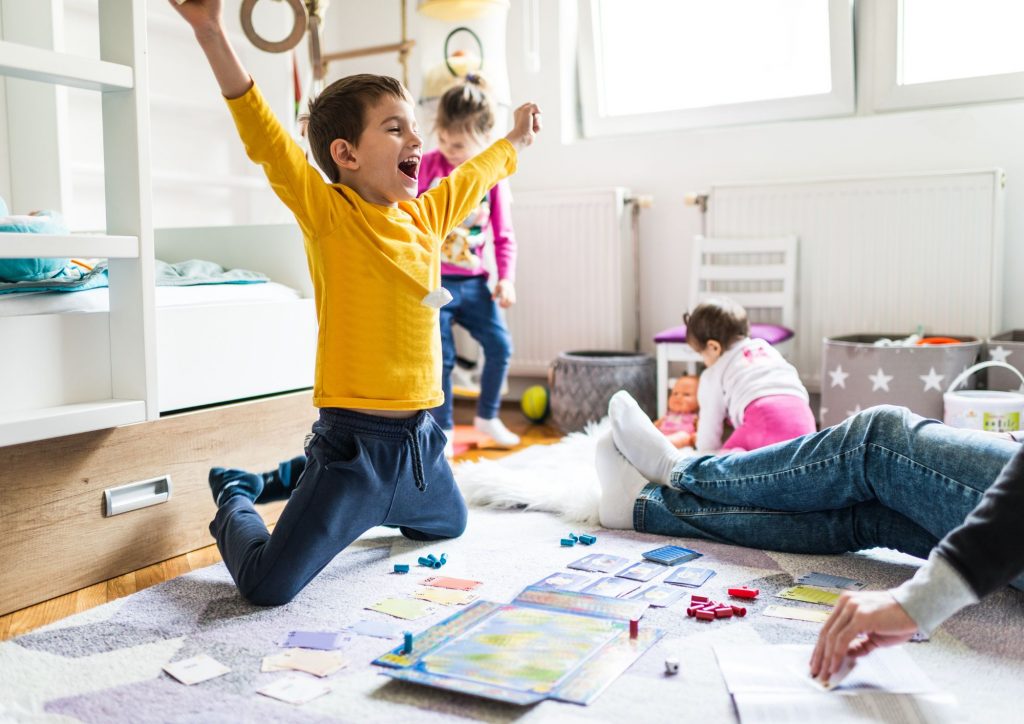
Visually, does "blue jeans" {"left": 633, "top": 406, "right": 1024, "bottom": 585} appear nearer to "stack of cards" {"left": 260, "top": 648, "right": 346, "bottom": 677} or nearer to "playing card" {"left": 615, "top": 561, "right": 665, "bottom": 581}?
"playing card" {"left": 615, "top": 561, "right": 665, "bottom": 581}

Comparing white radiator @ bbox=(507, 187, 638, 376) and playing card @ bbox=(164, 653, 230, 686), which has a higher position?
white radiator @ bbox=(507, 187, 638, 376)

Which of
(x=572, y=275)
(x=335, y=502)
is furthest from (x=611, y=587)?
(x=572, y=275)

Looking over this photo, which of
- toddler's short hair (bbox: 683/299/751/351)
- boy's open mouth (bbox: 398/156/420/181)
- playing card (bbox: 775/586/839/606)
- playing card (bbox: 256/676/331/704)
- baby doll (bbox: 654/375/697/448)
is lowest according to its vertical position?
playing card (bbox: 256/676/331/704)

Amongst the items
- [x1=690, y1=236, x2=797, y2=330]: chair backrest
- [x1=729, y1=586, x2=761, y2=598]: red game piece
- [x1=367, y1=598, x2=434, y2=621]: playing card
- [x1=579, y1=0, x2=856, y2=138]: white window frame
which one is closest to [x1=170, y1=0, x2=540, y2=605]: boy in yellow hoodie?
[x1=367, y1=598, x2=434, y2=621]: playing card

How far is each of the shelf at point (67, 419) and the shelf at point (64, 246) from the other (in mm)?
219

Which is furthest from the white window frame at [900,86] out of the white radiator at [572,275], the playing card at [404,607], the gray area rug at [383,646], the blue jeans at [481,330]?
the playing card at [404,607]

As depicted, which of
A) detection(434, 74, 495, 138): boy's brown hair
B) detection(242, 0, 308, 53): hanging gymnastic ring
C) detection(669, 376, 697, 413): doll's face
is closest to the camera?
detection(242, 0, 308, 53): hanging gymnastic ring

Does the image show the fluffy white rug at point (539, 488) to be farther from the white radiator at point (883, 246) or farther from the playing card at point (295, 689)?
the white radiator at point (883, 246)

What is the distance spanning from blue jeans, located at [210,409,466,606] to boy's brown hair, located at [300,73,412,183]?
1.36ft

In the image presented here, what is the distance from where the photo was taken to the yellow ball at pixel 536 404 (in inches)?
123

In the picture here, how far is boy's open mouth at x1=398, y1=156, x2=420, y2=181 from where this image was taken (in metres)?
1.47

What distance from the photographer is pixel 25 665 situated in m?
1.16

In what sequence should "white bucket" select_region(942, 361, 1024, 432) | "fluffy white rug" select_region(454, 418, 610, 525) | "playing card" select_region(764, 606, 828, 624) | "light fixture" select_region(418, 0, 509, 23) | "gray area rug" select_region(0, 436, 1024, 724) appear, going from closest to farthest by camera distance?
"gray area rug" select_region(0, 436, 1024, 724)
"playing card" select_region(764, 606, 828, 624)
"fluffy white rug" select_region(454, 418, 610, 525)
"white bucket" select_region(942, 361, 1024, 432)
"light fixture" select_region(418, 0, 509, 23)

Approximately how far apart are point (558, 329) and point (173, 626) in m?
2.11
